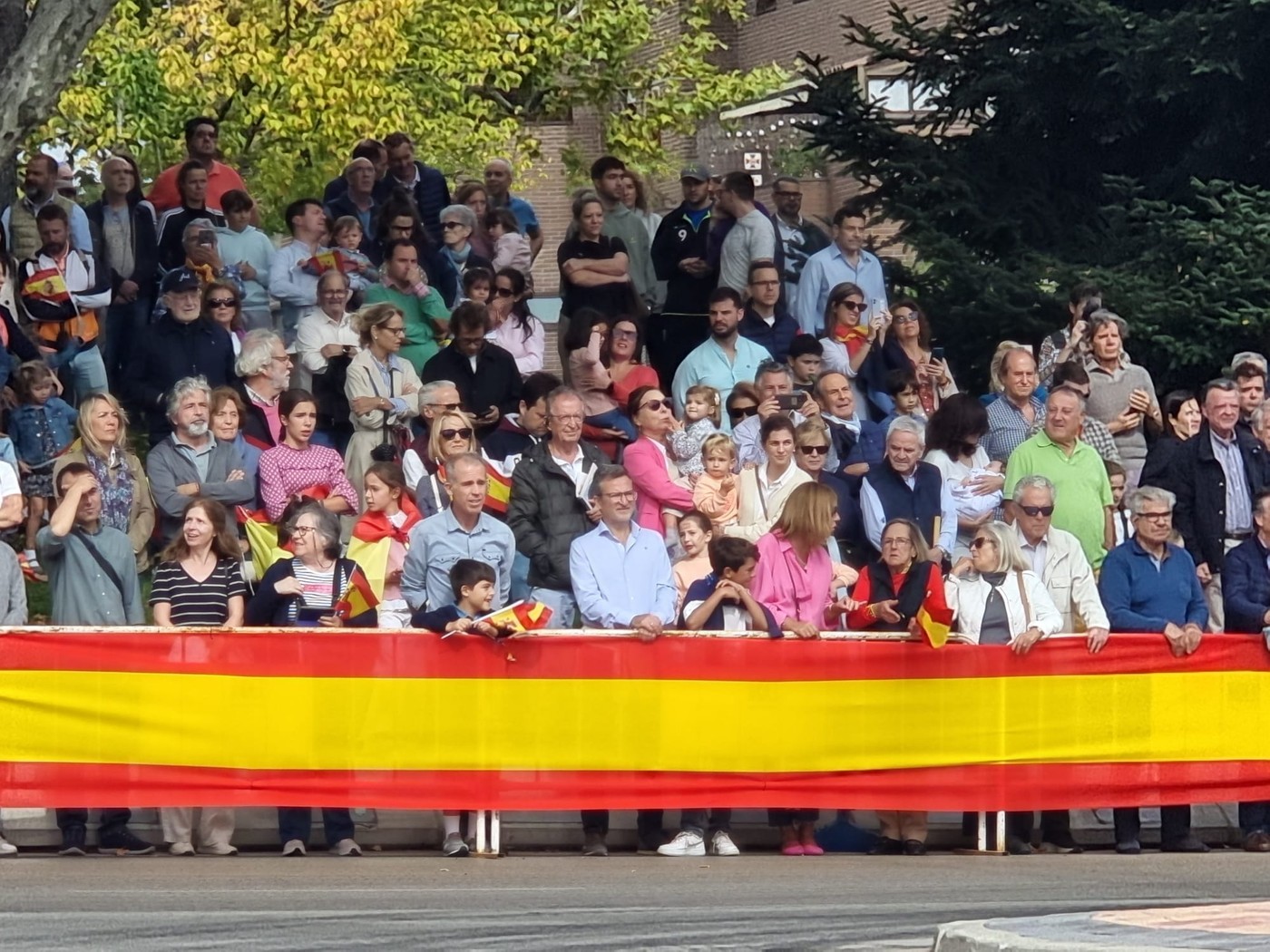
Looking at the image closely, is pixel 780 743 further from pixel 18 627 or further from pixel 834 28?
pixel 834 28

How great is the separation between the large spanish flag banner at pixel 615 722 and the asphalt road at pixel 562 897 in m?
0.40

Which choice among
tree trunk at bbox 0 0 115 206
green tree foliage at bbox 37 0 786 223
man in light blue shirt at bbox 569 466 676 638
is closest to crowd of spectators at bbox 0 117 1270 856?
man in light blue shirt at bbox 569 466 676 638

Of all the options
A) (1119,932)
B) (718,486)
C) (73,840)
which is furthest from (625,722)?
(1119,932)

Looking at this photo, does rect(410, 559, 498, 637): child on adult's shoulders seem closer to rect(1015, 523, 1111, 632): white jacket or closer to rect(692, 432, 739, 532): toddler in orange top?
rect(692, 432, 739, 532): toddler in orange top

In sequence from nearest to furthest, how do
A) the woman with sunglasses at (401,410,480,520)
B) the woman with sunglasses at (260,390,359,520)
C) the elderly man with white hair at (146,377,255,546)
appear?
the woman with sunglasses at (401,410,480,520)
the elderly man with white hair at (146,377,255,546)
the woman with sunglasses at (260,390,359,520)

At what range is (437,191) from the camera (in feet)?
69.7

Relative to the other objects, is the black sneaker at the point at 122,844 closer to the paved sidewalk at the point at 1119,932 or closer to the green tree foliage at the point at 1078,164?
the paved sidewalk at the point at 1119,932

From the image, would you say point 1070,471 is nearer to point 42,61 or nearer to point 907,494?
point 907,494

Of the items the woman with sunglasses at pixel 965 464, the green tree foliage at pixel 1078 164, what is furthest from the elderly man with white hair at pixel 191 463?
the green tree foliage at pixel 1078 164

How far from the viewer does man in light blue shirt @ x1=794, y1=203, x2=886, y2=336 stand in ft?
63.6

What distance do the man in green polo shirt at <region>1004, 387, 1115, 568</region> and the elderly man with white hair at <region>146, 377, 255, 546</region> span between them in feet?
15.0

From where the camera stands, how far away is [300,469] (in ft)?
51.4

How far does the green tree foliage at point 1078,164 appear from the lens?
1995cm

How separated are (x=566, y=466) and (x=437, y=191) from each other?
21.0 feet
